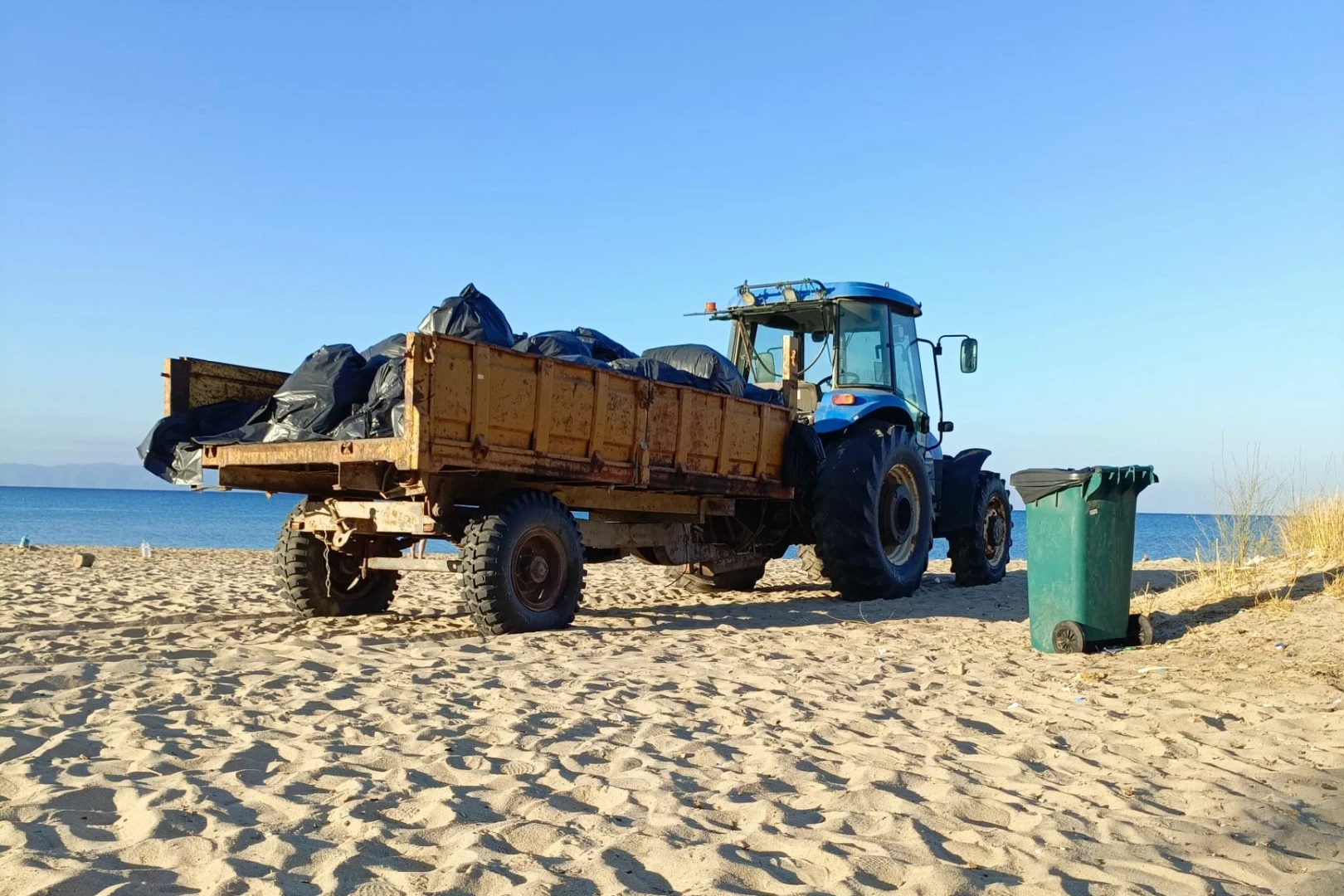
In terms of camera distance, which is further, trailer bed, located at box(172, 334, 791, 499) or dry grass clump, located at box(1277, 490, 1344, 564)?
dry grass clump, located at box(1277, 490, 1344, 564)

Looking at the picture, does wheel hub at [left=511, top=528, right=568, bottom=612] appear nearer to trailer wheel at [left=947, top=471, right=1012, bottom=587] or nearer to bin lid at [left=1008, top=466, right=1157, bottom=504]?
bin lid at [left=1008, top=466, right=1157, bottom=504]

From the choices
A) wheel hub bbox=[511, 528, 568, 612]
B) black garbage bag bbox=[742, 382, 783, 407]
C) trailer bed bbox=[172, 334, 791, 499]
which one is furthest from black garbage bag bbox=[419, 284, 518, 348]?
black garbage bag bbox=[742, 382, 783, 407]

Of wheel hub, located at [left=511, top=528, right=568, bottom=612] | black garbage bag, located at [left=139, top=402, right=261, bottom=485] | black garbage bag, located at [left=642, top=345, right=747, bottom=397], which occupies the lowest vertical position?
wheel hub, located at [left=511, top=528, right=568, bottom=612]

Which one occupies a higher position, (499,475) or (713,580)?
(499,475)

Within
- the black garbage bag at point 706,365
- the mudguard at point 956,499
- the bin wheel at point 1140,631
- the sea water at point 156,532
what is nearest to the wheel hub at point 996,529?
the mudguard at point 956,499

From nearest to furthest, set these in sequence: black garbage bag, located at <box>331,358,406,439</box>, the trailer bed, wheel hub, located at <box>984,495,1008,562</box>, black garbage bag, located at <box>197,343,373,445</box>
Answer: the trailer bed < black garbage bag, located at <box>331,358,406,439</box> < black garbage bag, located at <box>197,343,373,445</box> < wheel hub, located at <box>984,495,1008,562</box>

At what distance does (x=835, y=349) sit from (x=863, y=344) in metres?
0.29

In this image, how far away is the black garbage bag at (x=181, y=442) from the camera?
298 inches

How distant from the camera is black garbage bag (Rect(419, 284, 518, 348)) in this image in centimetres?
676

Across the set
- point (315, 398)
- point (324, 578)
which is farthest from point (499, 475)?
point (324, 578)

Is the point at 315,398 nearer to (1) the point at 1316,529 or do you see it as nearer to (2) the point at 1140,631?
(2) the point at 1140,631

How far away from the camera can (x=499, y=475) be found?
7293 mm

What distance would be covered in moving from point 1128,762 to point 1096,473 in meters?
2.85

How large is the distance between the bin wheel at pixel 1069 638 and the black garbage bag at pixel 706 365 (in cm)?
327
